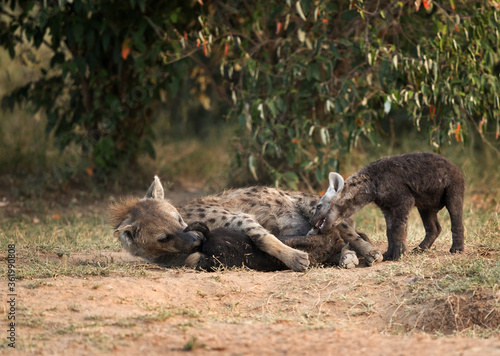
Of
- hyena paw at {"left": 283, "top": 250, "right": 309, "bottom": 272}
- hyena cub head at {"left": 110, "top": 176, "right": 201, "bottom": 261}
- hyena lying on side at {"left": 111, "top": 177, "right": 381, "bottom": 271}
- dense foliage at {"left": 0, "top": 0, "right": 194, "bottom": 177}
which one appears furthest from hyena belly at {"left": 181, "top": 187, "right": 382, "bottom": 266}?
dense foliage at {"left": 0, "top": 0, "right": 194, "bottom": 177}

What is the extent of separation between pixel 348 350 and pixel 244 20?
553cm

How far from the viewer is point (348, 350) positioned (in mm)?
2830

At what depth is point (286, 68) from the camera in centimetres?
661

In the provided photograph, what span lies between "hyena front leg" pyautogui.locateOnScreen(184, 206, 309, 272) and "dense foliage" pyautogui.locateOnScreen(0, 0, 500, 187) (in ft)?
4.72

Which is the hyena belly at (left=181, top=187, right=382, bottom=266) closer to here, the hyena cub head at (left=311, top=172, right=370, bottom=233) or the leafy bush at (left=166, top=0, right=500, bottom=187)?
the hyena cub head at (left=311, top=172, right=370, bottom=233)

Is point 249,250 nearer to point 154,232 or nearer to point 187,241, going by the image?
point 187,241

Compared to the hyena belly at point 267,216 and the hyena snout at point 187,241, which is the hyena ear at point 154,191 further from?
the hyena snout at point 187,241

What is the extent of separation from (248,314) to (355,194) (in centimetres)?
132

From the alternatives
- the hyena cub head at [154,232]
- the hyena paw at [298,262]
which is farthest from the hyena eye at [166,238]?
the hyena paw at [298,262]

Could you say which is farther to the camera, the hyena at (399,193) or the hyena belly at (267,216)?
the hyena belly at (267,216)

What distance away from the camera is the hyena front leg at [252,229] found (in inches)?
176

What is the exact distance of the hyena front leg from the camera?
4461mm

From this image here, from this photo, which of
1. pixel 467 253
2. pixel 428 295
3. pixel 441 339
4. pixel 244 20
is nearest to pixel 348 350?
pixel 441 339

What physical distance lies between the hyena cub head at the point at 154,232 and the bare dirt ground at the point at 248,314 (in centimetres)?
19
